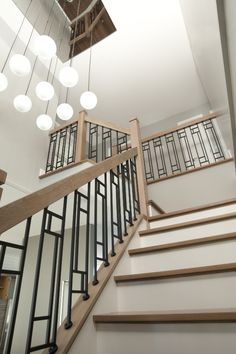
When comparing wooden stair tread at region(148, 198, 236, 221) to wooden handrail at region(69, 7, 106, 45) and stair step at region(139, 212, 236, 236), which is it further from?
wooden handrail at region(69, 7, 106, 45)

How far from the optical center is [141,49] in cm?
490

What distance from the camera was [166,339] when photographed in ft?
3.57

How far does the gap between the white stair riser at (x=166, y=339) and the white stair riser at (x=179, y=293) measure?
0.24 meters

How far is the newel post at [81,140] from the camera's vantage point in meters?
3.33

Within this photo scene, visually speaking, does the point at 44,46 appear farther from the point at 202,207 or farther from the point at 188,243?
the point at 188,243

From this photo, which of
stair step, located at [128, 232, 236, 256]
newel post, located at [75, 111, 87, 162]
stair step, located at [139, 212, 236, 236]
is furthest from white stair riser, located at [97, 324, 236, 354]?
newel post, located at [75, 111, 87, 162]

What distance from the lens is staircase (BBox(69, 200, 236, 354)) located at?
104cm

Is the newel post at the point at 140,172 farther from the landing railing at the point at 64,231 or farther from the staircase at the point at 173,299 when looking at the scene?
the staircase at the point at 173,299

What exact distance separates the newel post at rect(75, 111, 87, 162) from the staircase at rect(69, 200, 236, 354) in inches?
66.8

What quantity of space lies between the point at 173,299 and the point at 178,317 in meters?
0.30

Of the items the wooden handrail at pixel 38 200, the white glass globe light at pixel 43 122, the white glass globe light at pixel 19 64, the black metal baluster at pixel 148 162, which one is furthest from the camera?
the black metal baluster at pixel 148 162

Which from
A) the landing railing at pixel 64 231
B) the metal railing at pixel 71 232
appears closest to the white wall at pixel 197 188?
the landing railing at pixel 64 231

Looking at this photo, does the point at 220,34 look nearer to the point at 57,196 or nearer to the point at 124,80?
the point at 57,196

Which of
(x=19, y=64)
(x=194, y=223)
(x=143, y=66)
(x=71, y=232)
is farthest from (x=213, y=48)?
(x=143, y=66)
